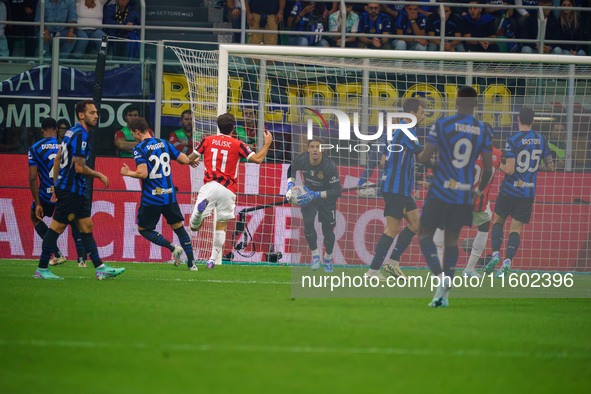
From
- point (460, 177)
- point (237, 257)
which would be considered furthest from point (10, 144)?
point (460, 177)

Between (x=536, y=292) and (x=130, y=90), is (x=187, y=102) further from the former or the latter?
(x=536, y=292)

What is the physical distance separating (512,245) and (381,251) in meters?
1.94

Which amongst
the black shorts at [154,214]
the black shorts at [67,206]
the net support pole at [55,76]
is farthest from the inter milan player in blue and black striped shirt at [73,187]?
the net support pole at [55,76]

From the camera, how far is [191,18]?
56.2ft

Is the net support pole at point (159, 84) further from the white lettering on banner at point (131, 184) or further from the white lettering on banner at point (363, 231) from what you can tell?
the white lettering on banner at point (363, 231)

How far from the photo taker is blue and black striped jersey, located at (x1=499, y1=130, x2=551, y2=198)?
1000cm

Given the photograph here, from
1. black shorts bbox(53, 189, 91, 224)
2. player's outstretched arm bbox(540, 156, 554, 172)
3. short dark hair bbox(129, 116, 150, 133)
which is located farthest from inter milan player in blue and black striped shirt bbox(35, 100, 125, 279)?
player's outstretched arm bbox(540, 156, 554, 172)

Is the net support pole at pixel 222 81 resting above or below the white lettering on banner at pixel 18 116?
above

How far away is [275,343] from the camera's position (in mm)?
5312

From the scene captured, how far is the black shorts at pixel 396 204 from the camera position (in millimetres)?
9375

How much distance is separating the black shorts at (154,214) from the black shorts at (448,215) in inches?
173

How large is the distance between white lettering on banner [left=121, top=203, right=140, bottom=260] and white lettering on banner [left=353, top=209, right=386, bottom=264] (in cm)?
563

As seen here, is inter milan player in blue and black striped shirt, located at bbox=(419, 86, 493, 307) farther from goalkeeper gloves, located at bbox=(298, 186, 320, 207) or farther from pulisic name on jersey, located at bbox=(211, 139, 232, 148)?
pulisic name on jersey, located at bbox=(211, 139, 232, 148)

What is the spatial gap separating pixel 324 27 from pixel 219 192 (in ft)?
21.8
